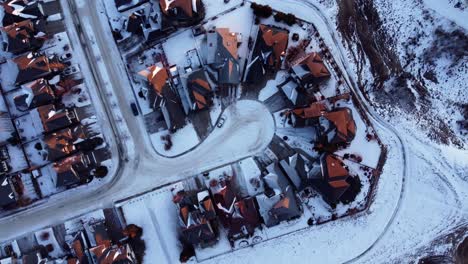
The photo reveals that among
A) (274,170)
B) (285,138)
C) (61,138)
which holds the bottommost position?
(274,170)

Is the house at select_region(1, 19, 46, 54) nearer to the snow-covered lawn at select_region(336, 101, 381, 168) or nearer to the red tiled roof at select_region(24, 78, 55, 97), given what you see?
the red tiled roof at select_region(24, 78, 55, 97)

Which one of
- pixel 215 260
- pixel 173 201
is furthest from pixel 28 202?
pixel 215 260

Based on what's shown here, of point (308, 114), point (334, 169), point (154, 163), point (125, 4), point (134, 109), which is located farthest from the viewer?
point (134, 109)

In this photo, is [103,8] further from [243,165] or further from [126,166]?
[243,165]

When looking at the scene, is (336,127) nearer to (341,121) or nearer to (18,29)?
(341,121)

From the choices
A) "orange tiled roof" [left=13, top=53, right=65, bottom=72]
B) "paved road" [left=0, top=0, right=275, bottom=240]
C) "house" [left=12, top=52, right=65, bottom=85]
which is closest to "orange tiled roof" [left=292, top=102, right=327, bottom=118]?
"paved road" [left=0, top=0, right=275, bottom=240]

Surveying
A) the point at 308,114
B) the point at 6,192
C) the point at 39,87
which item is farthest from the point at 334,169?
the point at 6,192
